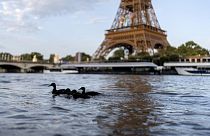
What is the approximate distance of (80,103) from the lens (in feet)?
64.1

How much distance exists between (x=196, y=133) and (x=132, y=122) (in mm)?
2582

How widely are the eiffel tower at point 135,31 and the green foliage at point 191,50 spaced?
8.87 meters

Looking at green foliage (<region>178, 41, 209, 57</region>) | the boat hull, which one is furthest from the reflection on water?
green foliage (<region>178, 41, 209, 57</region>)

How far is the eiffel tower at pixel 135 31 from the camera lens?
122 metres

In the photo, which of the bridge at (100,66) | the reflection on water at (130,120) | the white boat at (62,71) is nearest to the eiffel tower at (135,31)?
the bridge at (100,66)

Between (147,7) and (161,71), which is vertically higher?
(147,7)

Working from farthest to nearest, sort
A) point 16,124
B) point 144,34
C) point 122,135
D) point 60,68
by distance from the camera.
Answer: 1. point 60,68
2. point 144,34
3. point 16,124
4. point 122,135

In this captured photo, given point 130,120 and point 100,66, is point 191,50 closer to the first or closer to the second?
point 100,66

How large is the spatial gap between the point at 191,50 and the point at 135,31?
95.8 feet

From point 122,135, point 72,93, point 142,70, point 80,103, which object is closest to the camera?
point 122,135

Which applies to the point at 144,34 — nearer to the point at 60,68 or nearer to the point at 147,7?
the point at 147,7

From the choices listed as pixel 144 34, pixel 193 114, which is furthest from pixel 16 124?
pixel 144 34

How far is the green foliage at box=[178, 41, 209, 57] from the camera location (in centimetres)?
13649

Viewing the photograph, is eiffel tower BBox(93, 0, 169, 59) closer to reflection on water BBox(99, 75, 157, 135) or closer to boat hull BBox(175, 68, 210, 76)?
boat hull BBox(175, 68, 210, 76)
